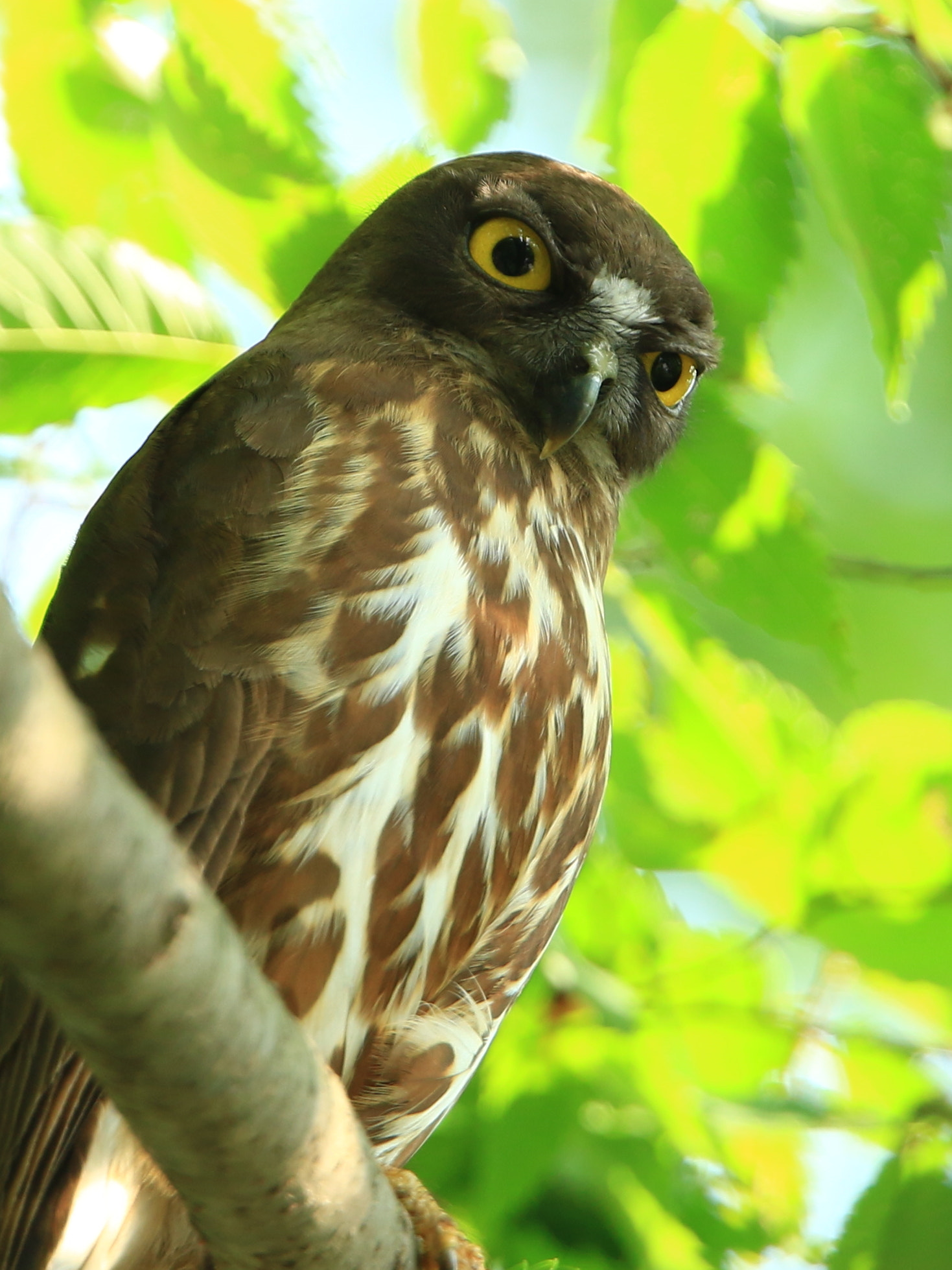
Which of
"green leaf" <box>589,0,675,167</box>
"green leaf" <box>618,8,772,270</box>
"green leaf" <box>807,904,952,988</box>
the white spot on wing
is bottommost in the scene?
"green leaf" <box>807,904,952,988</box>

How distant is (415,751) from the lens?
242 cm

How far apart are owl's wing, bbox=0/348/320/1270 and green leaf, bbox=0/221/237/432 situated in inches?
16.1

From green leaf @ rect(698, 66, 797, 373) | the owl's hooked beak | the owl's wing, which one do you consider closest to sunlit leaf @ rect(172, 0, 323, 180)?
the owl's wing

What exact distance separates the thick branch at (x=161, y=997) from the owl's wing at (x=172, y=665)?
0.58 m

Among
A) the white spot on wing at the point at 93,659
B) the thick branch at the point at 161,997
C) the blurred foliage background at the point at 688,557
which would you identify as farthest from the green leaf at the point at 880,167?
the thick branch at the point at 161,997

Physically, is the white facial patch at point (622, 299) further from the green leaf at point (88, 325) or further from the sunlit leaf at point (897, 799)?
the sunlit leaf at point (897, 799)

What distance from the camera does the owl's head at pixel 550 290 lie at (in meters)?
2.97

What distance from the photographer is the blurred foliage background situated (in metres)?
2.91

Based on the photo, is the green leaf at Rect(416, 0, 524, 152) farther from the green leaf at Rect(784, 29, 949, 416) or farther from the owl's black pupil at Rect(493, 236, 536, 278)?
the green leaf at Rect(784, 29, 949, 416)

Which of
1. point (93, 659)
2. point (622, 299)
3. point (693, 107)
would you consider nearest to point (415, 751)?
point (93, 659)

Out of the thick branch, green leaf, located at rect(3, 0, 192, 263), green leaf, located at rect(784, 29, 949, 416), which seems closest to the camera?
the thick branch

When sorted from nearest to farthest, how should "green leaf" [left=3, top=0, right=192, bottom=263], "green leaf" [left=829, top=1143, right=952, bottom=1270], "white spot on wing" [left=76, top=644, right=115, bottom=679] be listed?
"white spot on wing" [left=76, top=644, right=115, bottom=679] < "green leaf" [left=829, top=1143, right=952, bottom=1270] < "green leaf" [left=3, top=0, right=192, bottom=263]

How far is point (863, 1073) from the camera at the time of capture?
3.50m

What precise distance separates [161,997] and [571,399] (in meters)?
1.81
